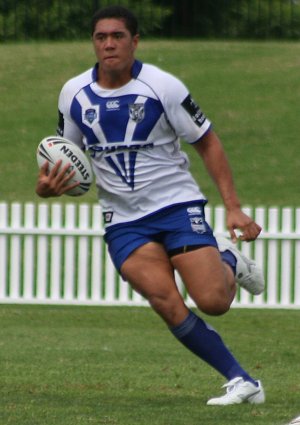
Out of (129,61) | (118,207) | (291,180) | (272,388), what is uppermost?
(129,61)

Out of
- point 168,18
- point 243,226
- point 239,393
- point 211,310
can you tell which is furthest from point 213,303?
point 168,18

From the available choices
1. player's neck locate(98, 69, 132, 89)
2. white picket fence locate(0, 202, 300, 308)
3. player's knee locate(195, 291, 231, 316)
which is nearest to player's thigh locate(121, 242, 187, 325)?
player's knee locate(195, 291, 231, 316)

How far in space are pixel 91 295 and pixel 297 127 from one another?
25.4ft

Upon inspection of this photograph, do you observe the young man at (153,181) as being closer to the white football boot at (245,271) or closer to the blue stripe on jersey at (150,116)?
the blue stripe on jersey at (150,116)

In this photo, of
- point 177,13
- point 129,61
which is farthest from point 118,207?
point 177,13

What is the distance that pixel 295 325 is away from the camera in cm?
1341

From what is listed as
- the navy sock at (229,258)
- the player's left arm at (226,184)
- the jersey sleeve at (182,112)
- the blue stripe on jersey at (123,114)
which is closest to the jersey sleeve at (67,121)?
the blue stripe on jersey at (123,114)

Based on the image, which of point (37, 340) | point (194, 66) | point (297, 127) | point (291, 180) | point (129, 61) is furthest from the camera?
point (194, 66)

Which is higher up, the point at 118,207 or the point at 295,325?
the point at 118,207

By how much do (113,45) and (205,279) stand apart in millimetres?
1312

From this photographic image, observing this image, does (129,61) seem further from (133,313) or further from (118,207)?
(133,313)

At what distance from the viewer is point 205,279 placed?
7254 mm

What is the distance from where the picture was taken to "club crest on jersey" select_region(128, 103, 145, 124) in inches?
288

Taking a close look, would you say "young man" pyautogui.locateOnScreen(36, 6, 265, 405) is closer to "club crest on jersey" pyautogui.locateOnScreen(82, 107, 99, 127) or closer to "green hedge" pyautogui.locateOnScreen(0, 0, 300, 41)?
"club crest on jersey" pyautogui.locateOnScreen(82, 107, 99, 127)
